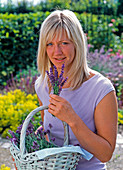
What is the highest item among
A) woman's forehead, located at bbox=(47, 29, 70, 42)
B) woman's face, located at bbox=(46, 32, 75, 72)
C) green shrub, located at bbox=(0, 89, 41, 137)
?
woman's forehead, located at bbox=(47, 29, 70, 42)

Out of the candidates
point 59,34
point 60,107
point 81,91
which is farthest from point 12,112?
point 60,107

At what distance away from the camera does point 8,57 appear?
5.73m

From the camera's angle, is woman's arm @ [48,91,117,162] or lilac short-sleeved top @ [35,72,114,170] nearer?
woman's arm @ [48,91,117,162]

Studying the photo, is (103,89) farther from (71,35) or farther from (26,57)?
(26,57)

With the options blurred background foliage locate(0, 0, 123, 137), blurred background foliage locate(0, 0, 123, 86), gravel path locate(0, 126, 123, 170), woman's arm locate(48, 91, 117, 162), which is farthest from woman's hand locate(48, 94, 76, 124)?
blurred background foliage locate(0, 0, 123, 86)

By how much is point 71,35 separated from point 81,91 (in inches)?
15.0

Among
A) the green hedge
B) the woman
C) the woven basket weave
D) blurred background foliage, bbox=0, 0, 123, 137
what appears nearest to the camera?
the woven basket weave

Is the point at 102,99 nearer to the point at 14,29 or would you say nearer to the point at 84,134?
the point at 84,134

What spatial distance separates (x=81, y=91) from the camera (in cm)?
180

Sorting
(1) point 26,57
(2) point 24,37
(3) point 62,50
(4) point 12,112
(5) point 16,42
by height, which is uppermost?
(3) point 62,50

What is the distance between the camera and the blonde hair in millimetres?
1718

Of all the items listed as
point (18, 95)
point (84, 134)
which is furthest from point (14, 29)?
point (84, 134)

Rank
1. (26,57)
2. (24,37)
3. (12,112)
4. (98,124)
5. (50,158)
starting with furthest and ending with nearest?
(26,57) < (24,37) < (12,112) < (98,124) < (50,158)

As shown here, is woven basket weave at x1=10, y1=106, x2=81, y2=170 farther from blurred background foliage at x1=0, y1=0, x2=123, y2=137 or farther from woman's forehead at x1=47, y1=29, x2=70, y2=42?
blurred background foliage at x1=0, y1=0, x2=123, y2=137
